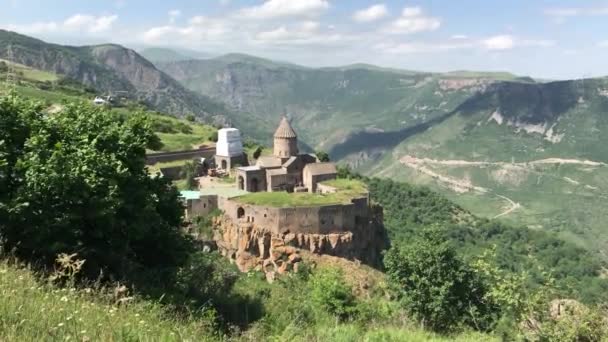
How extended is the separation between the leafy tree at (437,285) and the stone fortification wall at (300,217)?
11.7m

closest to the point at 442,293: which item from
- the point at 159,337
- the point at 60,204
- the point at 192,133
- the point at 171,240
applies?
the point at 171,240

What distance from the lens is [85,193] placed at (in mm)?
13453

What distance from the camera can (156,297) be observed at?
12125 millimetres

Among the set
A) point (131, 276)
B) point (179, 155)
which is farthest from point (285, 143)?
point (131, 276)

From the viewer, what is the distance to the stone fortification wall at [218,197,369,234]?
124ft

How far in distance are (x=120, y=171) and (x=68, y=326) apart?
9.18 metres

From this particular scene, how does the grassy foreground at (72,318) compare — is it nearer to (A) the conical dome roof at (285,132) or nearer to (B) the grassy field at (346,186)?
(B) the grassy field at (346,186)

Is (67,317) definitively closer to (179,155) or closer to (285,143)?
(285,143)

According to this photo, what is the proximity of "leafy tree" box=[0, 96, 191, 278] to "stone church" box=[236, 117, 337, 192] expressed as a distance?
83.5 ft

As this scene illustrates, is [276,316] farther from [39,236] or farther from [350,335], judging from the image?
[39,236]

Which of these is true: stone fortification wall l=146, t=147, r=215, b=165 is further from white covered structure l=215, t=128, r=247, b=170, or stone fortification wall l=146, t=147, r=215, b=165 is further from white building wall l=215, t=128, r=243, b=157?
white building wall l=215, t=128, r=243, b=157

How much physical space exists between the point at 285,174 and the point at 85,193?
107ft

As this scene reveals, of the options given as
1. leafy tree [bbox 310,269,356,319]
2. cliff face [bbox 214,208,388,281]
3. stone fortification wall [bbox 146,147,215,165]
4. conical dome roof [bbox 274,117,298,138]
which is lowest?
cliff face [bbox 214,208,388,281]

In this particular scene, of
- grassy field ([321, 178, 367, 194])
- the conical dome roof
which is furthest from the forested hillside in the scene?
the conical dome roof
